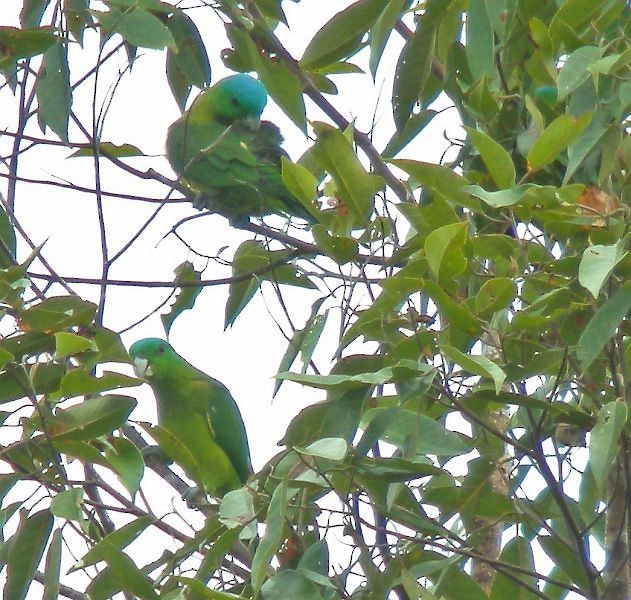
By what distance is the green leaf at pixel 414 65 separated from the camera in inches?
84.8

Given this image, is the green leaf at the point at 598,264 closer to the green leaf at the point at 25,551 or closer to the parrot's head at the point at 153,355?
the green leaf at the point at 25,551

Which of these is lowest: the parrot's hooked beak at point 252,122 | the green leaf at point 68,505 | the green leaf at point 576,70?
the green leaf at point 68,505

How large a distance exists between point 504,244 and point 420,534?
64 centimetres

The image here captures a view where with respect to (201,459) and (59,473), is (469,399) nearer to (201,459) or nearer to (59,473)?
(59,473)

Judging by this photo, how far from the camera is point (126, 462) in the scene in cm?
187

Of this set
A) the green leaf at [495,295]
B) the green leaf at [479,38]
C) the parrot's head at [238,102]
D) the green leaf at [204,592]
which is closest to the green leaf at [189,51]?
the green leaf at [479,38]

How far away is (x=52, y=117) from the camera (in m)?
2.38

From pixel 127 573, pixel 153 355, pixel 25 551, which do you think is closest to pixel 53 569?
pixel 25 551

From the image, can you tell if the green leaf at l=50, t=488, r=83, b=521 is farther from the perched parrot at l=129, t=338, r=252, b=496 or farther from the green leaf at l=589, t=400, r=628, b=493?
the perched parrot at l=129, t=338, r=252, b=496

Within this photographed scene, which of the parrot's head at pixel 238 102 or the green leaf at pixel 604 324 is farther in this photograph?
the parrot's head at pixel 238 102

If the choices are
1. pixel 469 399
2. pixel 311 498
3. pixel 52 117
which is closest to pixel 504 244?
pixel 469 399

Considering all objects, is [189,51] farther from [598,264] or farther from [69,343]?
[598,264]

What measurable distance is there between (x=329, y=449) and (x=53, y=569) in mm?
734

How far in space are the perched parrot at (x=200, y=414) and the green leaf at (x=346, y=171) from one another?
2.13m
